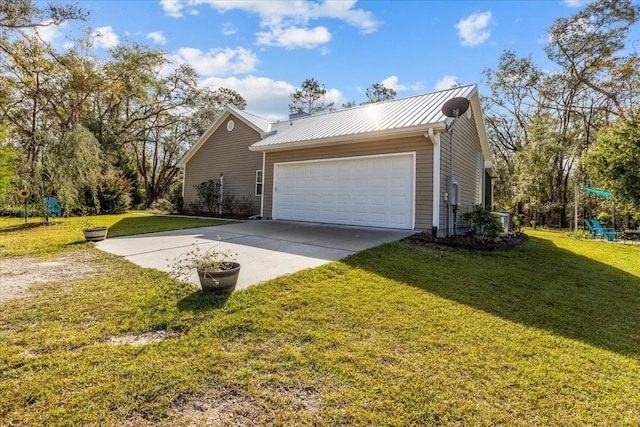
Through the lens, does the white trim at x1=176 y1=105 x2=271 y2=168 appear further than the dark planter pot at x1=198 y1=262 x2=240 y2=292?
Yes

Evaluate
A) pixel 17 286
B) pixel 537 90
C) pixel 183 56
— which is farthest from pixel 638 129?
pixel 183 56

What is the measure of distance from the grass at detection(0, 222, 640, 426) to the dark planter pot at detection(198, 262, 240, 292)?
5.7 inches

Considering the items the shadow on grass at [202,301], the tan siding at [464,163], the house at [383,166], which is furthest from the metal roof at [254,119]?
the shadow on grass at [202,301]

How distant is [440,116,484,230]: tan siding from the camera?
26.3 feet

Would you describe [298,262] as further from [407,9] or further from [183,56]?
[183,56]

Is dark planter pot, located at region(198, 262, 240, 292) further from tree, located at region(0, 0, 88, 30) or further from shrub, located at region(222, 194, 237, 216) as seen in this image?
tree, located at region(0, 0, 88, 30)

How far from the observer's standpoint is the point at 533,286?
479 centimetres

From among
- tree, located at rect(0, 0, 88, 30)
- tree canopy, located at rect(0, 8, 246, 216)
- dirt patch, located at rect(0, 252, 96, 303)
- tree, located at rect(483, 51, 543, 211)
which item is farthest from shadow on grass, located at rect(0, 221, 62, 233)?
tree, located at rect(483, 51, 543, 211)

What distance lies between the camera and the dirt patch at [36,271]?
378cm

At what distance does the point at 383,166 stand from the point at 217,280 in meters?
6.22

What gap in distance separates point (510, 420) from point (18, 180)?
41.0 ft

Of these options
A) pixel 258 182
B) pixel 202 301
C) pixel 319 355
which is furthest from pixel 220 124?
pixel 319 355

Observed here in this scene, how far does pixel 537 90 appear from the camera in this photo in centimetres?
2000

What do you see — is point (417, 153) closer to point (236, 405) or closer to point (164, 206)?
point (236, 405)
